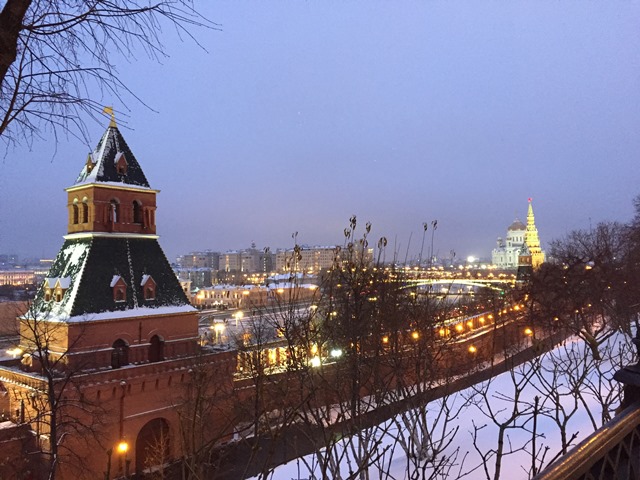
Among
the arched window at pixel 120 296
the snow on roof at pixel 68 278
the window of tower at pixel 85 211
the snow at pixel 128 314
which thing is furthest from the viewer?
the window of tower at pixel 85 211

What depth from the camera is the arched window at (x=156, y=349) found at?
1716 centimetres

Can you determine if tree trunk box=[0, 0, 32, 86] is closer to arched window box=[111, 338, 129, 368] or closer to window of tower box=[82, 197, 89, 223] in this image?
arched window box=[111, 338, 129, 368]

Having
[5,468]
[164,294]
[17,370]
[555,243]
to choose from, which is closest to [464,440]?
[164,294]

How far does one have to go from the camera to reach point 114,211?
17.7 meters

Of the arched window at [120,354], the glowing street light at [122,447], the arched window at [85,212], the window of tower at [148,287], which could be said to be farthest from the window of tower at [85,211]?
the glowing street light at [122,447]

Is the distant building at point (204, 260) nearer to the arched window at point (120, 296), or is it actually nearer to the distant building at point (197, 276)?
the distant building at point (197, 276)

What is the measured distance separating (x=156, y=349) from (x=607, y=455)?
17.1 m

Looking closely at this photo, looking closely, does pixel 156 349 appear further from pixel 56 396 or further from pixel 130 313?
pixel 56 396

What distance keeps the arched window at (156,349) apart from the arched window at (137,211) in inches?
184

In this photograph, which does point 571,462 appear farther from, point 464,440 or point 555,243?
point 555,243

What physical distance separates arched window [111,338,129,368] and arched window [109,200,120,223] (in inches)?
179

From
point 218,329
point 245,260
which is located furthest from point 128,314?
point 245,260

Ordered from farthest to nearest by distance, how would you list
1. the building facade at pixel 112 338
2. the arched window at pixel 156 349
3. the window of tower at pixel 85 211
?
1. the window of tower at pixel 85 211
2. the arched window at pixel 156 349
3. the building facade at pixel 112 338

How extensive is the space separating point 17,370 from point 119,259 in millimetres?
4852
